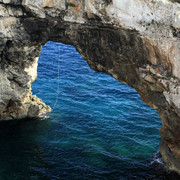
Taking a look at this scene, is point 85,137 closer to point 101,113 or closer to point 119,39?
point 101,113

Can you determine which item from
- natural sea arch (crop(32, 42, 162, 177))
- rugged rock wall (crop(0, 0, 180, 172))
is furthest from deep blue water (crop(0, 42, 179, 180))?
rugged rock wall (crop(0, 0, 180, 172))

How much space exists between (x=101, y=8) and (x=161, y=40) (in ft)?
16.2

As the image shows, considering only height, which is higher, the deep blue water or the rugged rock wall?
the rugged rock wall

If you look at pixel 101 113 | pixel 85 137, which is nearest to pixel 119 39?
pixel 85 137

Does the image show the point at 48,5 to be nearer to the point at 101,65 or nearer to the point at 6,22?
the point at 6,22

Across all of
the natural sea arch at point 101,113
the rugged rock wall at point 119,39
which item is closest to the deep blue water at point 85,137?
the natural sea arch at point 101,113

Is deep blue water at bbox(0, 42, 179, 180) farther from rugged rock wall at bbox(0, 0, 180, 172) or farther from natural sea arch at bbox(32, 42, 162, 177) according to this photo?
rugged rock wall at bbox(0, 0, 180, 172)

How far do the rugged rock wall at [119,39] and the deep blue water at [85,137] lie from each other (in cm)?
391

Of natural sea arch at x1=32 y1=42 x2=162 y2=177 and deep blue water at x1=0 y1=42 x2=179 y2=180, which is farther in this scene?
natural sea arch at x1=32 y1=42 x2=162 y2=177

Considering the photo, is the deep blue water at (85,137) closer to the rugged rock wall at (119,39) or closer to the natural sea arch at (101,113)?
the natural sea arch at (101,113)

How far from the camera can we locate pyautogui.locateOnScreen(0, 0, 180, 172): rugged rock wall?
60.5 feet

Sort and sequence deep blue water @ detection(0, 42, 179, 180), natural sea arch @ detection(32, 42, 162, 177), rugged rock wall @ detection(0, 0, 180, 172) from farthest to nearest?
natural sea arch @ detection(32, 42, 162, 177), deep blue water @ detection(0, 42, 179, 180), rugged rock wall @ detection(0, 0, 180, 172)

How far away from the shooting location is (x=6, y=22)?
2423 centimetres

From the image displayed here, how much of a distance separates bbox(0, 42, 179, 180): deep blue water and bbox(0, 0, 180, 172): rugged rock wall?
3907mm
